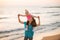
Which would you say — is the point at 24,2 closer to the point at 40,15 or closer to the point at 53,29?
the point at 40,15

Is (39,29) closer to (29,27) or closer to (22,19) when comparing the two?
(29,27)

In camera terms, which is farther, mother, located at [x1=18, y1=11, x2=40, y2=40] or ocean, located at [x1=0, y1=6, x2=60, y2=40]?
mother, located at [x1=18, y1=11, x2=40, y2=40]

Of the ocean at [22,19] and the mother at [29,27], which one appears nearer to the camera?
the ocean at [22,19]

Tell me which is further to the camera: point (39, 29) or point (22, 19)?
point (39, 29)

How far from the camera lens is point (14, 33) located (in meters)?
1.80

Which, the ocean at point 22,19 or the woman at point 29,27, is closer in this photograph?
the ocean at point 22,19

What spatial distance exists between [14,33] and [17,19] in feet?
0.57

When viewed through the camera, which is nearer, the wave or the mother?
the wave

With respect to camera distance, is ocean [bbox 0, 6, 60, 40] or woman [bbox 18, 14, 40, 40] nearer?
ocean [bbox 0, 6, 60, 40]

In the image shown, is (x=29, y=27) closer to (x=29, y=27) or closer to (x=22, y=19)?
(x=29, y=27)

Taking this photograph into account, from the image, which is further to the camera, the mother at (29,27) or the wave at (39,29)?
the mother at (29,27)

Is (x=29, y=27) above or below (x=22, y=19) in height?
below

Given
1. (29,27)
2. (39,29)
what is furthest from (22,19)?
(39,29)

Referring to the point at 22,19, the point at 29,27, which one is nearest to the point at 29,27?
the point at 29,27
